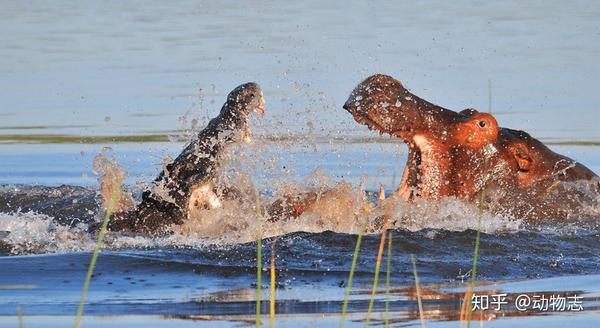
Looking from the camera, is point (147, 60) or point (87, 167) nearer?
point (87, 167)

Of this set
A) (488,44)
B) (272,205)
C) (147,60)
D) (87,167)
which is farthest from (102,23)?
(272,205)

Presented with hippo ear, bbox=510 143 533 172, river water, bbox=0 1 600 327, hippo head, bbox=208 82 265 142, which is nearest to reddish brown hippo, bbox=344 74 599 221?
hippo ear, bbox=510 143 533 172

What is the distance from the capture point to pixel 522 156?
7.66 metres

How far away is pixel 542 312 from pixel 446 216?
1731 millimetres

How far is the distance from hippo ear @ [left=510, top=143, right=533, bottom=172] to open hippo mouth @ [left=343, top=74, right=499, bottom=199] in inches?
7.3

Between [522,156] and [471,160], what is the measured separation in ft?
1.08

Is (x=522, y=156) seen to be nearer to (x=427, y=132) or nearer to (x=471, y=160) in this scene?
(x=471, y=160)

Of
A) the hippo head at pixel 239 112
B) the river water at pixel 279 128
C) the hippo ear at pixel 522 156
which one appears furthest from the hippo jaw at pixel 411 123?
the hippo head at pixel 239 112

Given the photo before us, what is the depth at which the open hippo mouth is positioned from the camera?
7254mm

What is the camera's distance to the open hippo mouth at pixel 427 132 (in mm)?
7254

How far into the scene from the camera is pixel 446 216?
24.3 feet

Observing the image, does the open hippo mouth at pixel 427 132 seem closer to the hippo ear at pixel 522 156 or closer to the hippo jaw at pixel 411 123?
the hippo jaw at pixel 411 123

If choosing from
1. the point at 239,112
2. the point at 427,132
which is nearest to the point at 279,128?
the point at 427,132

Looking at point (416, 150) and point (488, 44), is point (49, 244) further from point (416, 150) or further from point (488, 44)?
point (488, 44)
